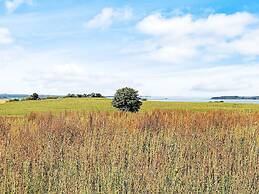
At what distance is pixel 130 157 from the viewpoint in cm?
623

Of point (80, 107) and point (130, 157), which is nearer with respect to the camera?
point (130, 157)

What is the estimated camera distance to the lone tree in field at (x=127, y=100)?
1013 inches

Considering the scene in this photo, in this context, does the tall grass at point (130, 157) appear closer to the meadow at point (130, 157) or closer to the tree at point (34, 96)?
the meadow at point (130, 157)

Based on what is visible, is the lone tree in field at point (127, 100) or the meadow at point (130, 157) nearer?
the meadow at point (130, 157)

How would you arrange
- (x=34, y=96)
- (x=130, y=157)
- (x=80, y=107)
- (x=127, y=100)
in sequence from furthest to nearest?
(x=34, y=96) → (x=80, y=107) → (x=127, y=100) → (x=130, y=157)

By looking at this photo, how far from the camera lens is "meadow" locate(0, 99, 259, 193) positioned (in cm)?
507

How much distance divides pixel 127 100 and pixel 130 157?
2023 centimetres

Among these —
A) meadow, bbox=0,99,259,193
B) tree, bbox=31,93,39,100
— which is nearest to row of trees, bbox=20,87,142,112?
meadow, bbox=0,99,259,193

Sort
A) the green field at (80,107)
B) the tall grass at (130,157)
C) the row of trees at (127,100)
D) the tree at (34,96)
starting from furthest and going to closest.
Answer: the tree at (34,96), the green field at (80,107), the row of trees at (127,100), the tall grass at (130,157)

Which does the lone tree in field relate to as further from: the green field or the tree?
the tree

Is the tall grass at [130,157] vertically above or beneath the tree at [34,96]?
beneath

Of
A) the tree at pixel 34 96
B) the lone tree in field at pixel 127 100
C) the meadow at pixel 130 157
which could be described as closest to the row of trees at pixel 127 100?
the lone tree in field at pixel 127 100

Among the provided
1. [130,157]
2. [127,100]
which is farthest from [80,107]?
[130,157]

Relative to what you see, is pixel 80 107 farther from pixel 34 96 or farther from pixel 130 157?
pixel 130 157
